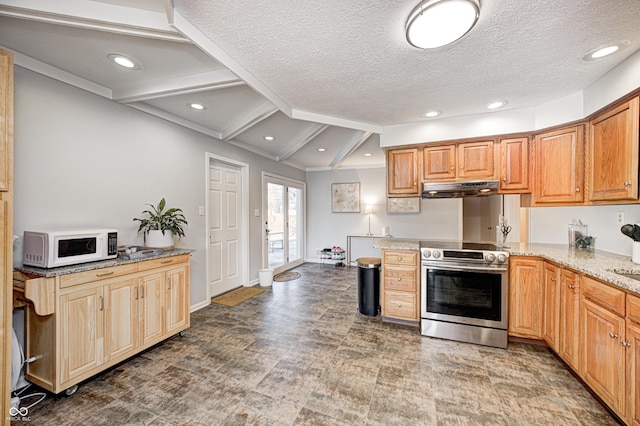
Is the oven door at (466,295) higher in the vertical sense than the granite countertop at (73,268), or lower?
lower

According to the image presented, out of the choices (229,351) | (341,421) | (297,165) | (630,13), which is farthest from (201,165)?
(630,13)

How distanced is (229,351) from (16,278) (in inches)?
66.1

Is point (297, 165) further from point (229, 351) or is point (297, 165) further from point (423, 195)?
point (229, 351)

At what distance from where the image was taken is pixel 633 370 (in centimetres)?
143

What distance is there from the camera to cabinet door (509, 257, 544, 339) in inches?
96.6

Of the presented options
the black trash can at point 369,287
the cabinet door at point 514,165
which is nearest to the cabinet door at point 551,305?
the cabinet door at point 514,165

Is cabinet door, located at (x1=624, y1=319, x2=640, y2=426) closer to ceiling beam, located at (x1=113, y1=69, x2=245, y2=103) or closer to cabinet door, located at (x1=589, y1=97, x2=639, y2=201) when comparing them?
cabinet door, located at (x1=589, y1=97, x2=639, y2=201)

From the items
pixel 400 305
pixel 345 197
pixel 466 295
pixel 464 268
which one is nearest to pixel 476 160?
pixel 464 268

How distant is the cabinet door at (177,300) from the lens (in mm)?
2533

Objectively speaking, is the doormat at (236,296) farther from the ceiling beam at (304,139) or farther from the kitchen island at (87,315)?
the ceiling beam at (304,139)

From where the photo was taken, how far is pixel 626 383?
4.86ft

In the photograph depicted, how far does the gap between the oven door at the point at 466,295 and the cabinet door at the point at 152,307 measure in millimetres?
2660

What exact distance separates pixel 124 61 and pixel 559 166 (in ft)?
13.4

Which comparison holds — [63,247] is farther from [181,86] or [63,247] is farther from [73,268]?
[181,86]
